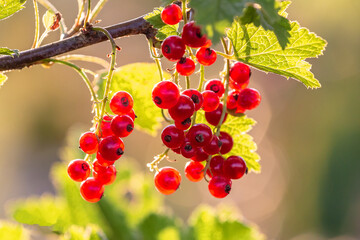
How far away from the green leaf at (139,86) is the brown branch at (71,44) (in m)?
0.28

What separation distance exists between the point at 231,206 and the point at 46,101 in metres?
11.8

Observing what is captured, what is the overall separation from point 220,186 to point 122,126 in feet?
0.71

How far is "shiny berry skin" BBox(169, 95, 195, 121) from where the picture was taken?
749mm

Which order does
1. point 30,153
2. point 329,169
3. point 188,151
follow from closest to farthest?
1. point 188,151
2. point 329,169
3. point 30,153

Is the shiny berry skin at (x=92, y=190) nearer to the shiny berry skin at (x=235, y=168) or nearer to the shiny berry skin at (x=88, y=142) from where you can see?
the shiny berry skin at (x=88, y=142)

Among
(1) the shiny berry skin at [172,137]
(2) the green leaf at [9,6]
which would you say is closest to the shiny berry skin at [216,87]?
(1) the shiny berry skin at [172,137]

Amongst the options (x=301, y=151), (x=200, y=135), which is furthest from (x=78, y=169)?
(x=301, y=151)

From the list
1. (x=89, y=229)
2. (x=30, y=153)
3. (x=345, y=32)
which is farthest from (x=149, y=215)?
(x=30, y=153)

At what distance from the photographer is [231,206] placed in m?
1.32

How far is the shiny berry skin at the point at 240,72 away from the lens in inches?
34.1

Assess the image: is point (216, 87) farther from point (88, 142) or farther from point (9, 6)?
point (9, 6)

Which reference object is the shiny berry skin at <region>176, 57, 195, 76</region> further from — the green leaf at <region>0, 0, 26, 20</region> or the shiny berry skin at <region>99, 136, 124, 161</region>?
the green leaf at <region>0, 0, 26, 20</region>

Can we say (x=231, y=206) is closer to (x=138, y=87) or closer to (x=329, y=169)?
(x=138, y=87)

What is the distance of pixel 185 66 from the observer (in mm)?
786
